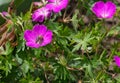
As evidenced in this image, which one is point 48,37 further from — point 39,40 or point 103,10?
point 103,10

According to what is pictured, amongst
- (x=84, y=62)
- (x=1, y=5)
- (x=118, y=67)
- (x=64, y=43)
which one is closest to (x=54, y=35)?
(x=64, y=43)

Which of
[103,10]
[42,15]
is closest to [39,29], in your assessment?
[42,15]

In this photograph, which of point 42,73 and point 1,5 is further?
point 1,5

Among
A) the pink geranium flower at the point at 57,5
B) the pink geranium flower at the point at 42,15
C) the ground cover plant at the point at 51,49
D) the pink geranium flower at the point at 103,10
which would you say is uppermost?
the pink geranium flower at the point at 57,5

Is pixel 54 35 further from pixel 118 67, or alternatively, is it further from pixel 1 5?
pixel 1 5

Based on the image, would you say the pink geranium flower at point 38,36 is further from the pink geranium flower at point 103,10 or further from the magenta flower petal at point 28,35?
the pink geranium flower at point 103,10

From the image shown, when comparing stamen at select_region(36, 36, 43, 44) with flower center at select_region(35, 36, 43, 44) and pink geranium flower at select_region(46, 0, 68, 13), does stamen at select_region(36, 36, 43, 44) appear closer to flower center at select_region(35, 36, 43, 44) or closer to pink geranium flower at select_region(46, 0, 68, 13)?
flower center at select_region(35, 36, 43, 44)

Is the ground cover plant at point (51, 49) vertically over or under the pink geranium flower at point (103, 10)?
under

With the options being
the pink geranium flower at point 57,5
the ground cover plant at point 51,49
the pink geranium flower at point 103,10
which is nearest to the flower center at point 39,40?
the ground cover plant at point 51,49
